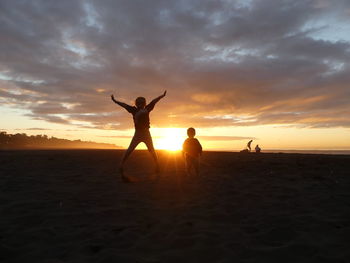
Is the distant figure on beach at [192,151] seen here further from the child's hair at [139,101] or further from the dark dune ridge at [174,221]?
the child's hair at [139,101]

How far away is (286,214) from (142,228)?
8.74 feet

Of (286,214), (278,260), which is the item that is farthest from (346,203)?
(278,260)

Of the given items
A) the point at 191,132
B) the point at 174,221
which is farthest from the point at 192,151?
the point at 174,221

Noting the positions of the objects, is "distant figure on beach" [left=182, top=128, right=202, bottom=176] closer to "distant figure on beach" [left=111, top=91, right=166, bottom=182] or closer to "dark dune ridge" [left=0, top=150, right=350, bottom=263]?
"distant figure on beach" [left=111, top=91, right=166, bottom=182]

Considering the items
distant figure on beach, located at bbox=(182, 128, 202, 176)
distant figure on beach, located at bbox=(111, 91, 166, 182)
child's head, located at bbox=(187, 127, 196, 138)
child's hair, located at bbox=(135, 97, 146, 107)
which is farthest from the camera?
child's head, located at bbox=(187, 127, 196, 138)

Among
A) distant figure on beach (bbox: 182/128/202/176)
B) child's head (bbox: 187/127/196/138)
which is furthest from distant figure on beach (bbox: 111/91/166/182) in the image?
child's head (bbox: 187/127/196/138)

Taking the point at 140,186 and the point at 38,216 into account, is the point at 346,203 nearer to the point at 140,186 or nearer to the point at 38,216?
the point at 140,186

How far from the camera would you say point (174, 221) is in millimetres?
5191

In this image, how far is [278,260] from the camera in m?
3.71

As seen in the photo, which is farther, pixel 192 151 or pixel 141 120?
pixel 192 151

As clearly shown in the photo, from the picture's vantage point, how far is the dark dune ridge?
3.93 meters

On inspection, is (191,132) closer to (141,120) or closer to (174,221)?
(141,120)

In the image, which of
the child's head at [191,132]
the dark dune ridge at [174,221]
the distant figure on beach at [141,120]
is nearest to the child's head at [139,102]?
the distant figure on beach at [141,120]

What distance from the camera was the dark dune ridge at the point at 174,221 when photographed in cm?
393
